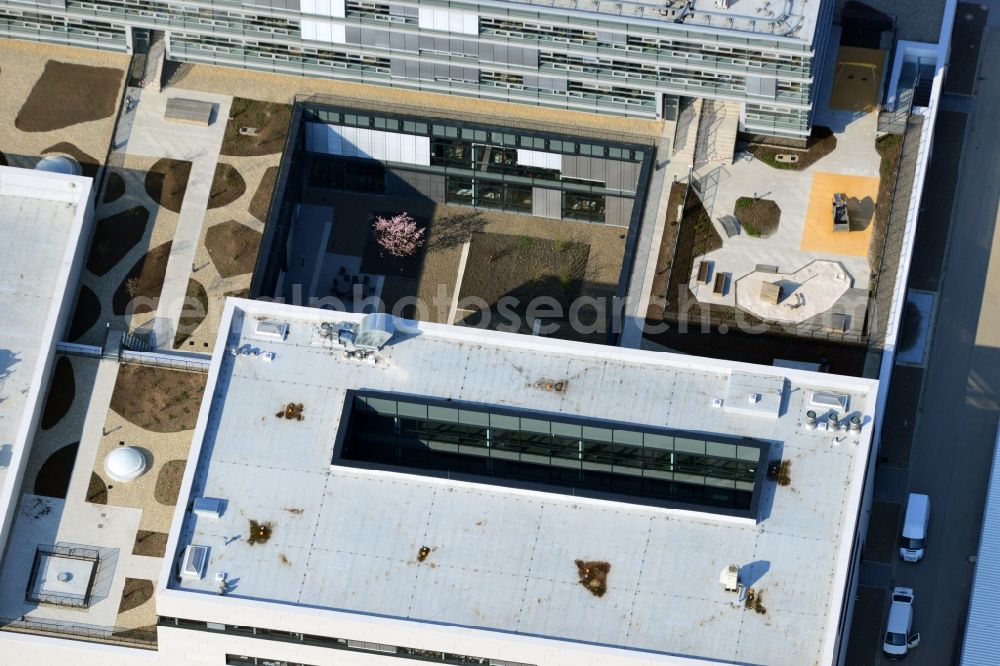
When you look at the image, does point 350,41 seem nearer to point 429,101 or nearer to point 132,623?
point 429,101

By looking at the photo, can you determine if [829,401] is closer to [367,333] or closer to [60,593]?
[367,333]

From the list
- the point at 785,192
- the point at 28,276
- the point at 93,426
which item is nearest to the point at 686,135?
the point at 785,192

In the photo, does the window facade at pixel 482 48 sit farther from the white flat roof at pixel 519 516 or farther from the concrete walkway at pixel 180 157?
the white flat roof at pixel 519 516

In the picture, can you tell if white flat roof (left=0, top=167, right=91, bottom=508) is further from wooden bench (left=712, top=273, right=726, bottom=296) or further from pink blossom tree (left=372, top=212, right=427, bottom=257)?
wooden bench (left=712, top=273, right=726, bottom=296)

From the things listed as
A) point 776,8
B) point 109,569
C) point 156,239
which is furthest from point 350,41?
point 109,569

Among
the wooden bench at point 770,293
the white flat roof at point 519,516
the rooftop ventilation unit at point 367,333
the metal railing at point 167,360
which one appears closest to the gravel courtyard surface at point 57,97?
the metal railing at point 167,360

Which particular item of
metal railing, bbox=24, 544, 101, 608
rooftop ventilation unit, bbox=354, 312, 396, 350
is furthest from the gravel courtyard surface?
metal railing, bbox=24, 544, 101, 608

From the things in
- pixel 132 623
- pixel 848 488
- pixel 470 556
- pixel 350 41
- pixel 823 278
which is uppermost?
pixel 350 41
